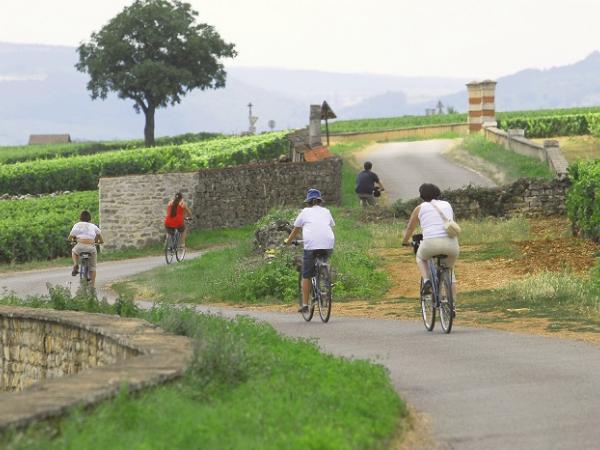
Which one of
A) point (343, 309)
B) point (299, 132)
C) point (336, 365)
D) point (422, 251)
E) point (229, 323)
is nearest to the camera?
point (336, 365)

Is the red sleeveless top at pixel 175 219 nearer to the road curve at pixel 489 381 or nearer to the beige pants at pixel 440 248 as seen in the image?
the road curve at pixel 489 381

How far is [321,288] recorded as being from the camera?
752 inches

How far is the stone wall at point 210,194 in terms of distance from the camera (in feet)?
138

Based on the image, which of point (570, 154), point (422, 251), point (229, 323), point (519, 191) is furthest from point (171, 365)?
point (570, 154)

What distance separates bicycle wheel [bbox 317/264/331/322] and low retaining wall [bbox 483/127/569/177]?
18827mm

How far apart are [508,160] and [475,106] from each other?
22.3 metres

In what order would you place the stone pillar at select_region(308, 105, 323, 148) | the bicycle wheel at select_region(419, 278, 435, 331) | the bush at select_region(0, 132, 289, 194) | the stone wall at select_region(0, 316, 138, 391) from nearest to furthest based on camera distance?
the stone wall at select_region(0, 316, 138, 391), the bicycle wheel at select_region(419, 278, 435, 331), the stone pillar at select_region(308, 105, 323, 148), the bush at select_region(0, 132, 289, 194)

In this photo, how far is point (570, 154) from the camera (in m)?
56.3

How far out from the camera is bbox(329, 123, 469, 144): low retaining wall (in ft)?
248

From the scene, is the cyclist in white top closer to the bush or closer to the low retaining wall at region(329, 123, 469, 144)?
the bush

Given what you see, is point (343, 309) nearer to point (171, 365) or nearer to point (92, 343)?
point (92, 343)

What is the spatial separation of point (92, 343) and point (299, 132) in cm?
4829

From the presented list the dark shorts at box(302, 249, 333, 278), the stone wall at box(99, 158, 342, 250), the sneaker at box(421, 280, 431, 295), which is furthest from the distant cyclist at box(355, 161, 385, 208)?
the sneaker at box(421, 280, 431, 295)

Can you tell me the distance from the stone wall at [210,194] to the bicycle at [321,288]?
907 inches
